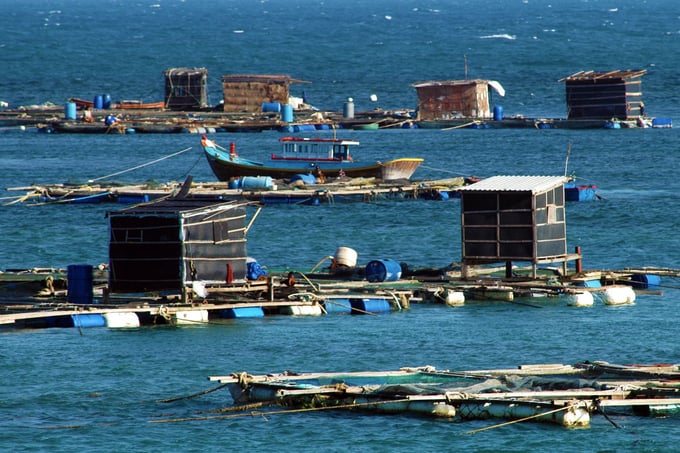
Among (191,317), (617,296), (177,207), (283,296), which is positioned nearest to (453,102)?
(617,296)

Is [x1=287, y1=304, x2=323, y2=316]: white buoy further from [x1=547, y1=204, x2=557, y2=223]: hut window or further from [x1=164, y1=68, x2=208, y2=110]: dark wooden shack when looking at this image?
[x1=164, y1=68, x2=208, y2=110]: dark wooden shack

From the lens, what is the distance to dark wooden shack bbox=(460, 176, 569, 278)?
37000 millimetres

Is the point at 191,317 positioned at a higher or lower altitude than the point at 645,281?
lower

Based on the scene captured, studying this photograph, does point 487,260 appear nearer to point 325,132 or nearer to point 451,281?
point 451,281

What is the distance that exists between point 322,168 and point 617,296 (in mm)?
30387

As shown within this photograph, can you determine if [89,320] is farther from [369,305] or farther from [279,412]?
[279,412]

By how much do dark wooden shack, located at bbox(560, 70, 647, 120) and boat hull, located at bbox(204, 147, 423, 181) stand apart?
1264 inches

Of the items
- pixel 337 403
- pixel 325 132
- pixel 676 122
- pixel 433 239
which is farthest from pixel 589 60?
pixel 337 403

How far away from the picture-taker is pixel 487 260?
3756 cm

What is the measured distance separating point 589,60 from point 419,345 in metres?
140

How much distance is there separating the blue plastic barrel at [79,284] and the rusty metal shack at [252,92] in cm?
7153

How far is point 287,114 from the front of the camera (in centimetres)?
10044

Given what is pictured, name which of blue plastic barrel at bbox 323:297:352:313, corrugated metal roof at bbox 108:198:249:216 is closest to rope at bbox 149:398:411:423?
corrugated metal roof at bbox 108:198:249:216

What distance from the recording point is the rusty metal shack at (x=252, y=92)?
106 meters
